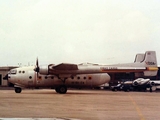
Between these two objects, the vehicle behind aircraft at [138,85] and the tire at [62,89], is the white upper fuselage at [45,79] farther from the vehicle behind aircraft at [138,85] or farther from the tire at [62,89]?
the vehicle behind aircraft at [138,85]

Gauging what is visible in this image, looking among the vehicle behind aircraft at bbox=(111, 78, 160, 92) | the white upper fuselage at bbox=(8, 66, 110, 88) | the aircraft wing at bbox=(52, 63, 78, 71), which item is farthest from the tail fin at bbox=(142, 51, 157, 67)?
the vehicle behind aircraft at bbox=(111, 78, 160, 92)

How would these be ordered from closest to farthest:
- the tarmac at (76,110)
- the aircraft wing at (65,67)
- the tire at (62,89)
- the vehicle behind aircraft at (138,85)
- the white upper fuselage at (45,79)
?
the tarmac at (76,110) < the aircraft wing at (65,67) < the white upper fuselage at (45,79) < the tire at (62,89) < the vehicle behind aircraft at (138,85)

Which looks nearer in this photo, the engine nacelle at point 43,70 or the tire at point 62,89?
the engine nacelle at point 43,70

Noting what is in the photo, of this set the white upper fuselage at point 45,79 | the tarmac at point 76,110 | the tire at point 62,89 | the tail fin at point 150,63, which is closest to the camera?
the tarmac at point 76,110

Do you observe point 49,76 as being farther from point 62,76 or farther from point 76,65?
point 76,65

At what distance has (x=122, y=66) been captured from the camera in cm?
3897

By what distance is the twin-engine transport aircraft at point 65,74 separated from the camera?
1465 inches

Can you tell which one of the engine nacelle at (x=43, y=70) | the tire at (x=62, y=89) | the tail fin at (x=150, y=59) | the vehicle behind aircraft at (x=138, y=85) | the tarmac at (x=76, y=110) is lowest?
the vehicle behind aircraft at (x=138, y=85)

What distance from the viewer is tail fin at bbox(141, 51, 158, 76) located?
132 feet

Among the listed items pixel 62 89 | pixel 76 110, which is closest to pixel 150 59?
pixel 62 89

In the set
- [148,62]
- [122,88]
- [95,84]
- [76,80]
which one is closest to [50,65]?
[76,80]

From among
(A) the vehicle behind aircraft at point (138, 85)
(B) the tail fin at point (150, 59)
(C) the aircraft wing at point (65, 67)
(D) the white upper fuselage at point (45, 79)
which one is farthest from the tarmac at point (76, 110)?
(A) the vehicle behind aircraft at point (138, 85)

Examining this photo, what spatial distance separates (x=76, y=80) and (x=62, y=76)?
6.94 ft

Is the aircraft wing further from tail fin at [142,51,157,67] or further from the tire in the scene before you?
tail fin at [142,51,157,67]
